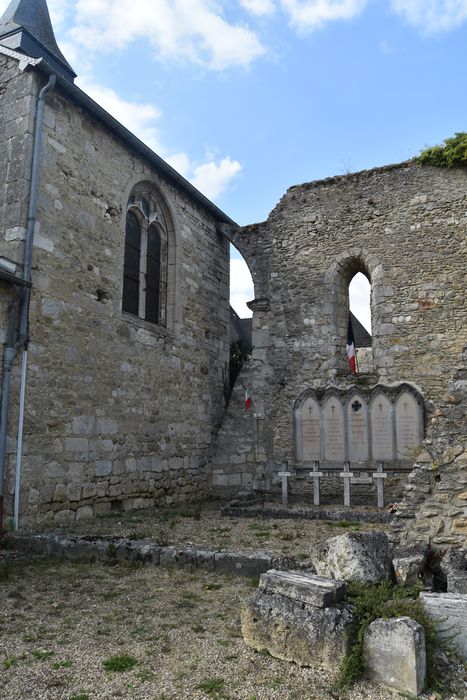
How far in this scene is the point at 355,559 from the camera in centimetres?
347

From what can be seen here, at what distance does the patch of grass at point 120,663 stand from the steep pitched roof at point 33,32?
13.1 m

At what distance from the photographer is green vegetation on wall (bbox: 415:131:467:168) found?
30.9 feet

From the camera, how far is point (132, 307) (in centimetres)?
902

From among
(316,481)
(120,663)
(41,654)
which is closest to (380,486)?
(316,481)

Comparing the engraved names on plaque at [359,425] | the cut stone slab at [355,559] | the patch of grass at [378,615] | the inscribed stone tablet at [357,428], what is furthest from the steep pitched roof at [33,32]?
the patch of grass at [378,615]

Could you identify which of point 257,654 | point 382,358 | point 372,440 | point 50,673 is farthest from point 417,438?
point 50,673

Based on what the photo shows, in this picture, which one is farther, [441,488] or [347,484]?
[347,484]

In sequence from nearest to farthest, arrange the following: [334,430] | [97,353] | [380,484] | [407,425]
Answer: [97,353] → [380,484] → [407,425] → [334,430]

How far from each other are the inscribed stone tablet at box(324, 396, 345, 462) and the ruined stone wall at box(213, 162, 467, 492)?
0.42 meters

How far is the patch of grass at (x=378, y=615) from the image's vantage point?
2.66m

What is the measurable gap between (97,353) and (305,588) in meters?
5.43

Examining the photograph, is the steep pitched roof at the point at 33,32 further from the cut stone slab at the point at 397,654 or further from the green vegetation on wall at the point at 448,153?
the cut stone slab at the point at 397,654

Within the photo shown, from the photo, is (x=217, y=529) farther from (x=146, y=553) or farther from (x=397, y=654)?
(x=397, y=654)

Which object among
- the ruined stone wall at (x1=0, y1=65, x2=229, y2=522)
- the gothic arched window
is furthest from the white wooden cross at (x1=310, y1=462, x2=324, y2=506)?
the gothic arched window
